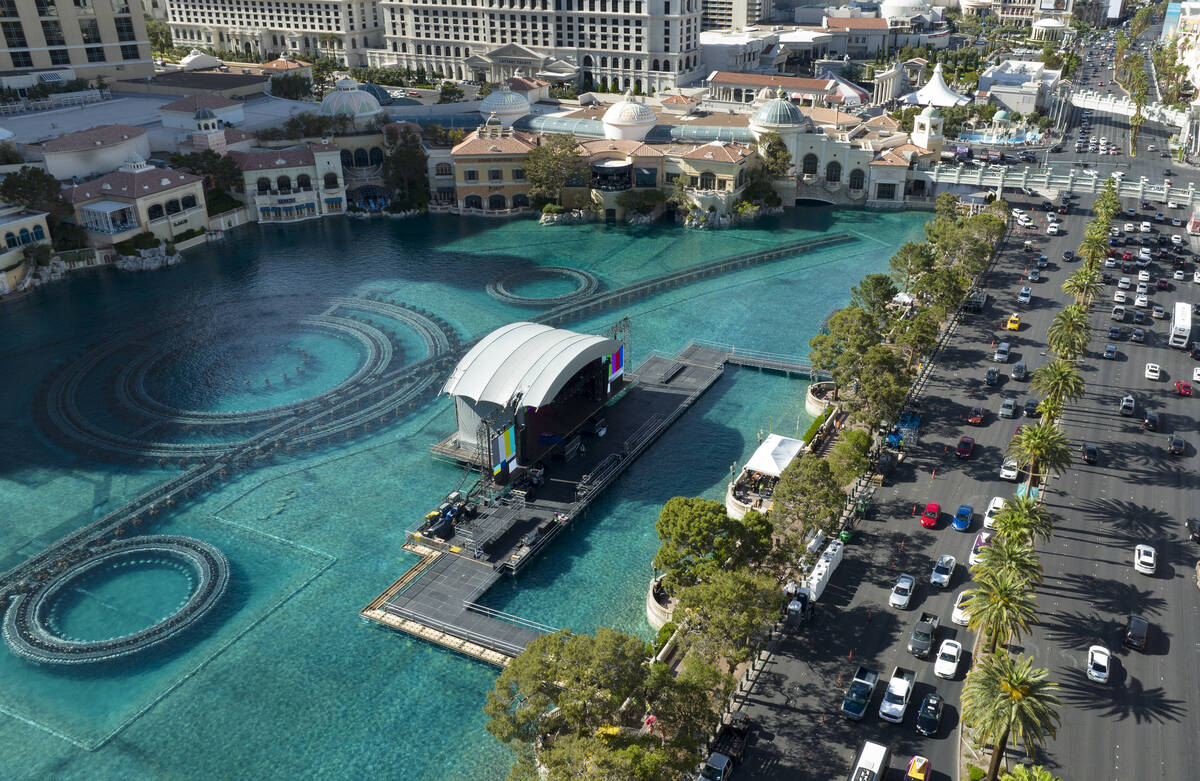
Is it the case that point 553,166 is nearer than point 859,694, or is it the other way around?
point 859,694

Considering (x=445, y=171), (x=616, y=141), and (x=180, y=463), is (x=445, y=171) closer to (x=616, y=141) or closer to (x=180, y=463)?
(x=616, y=141)

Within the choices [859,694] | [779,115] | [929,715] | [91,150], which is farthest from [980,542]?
[91,150]

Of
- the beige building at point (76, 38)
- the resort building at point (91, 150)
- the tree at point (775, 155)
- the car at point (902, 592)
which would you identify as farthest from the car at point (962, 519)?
the beige building at point (76, 38)

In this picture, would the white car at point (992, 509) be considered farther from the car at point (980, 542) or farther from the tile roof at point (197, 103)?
the tile roof at point (197, 103)

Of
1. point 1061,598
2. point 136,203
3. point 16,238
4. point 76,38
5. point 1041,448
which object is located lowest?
point 1061,598

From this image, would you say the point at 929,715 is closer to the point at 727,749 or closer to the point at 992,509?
the point at 727,749

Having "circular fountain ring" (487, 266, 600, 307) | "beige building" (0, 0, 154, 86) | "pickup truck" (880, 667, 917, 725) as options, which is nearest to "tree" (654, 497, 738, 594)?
"pickup truck" (880, 667, 917, 725)

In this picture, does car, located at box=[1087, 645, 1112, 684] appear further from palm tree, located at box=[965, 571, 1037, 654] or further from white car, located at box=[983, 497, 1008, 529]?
white car, located at box=[983, 497, 1008, 529]
